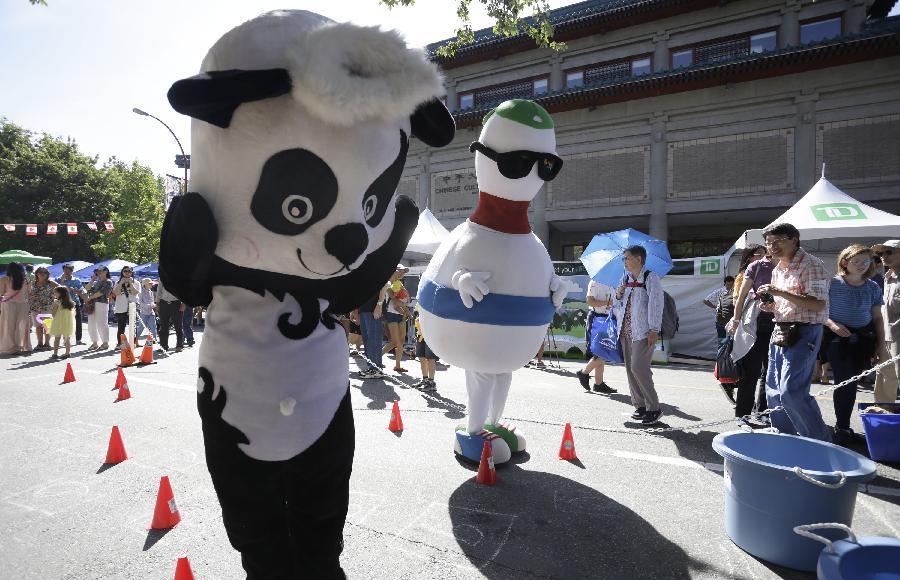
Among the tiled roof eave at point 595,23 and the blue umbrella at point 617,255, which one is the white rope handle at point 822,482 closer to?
the blue umbrella at point 617,255

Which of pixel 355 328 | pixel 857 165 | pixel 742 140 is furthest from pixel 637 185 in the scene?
pixel 355 328

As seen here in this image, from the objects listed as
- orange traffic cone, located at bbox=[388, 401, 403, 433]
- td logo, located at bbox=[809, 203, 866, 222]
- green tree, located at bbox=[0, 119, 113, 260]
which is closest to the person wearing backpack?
orange traffic cone, located at bbox=[388, 401, 403, 433]

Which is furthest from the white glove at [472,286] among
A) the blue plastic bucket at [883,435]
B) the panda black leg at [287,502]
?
the blue plastic bucket at [883,435]

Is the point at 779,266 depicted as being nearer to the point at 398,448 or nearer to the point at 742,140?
the point at 398,448

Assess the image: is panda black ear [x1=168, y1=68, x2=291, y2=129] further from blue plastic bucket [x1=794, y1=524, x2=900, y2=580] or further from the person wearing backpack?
the person wearing backpack

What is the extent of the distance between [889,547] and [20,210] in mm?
39542

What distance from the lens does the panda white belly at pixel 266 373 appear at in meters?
1.55

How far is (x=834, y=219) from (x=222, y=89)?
9.69m

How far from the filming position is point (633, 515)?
9.78ft

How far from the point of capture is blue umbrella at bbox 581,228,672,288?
611cm

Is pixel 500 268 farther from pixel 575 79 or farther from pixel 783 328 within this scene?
pixel 575 79

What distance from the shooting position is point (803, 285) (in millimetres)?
3789

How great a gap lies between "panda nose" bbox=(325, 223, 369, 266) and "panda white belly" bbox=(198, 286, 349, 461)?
10.0 inches

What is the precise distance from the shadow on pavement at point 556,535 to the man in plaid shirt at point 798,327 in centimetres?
178
